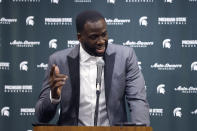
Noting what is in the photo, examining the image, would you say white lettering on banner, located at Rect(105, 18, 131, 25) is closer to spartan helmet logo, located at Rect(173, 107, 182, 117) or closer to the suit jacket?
spartan helmet logo, located at Rect(173, 107, 182, 117)

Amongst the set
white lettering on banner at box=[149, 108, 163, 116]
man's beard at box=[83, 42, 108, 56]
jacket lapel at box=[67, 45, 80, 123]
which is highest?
man's beard at box=[83, 42, 108, 56]

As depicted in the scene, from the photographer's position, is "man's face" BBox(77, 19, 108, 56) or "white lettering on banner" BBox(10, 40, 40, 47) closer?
"man's face" BBox(77, 19, 108, 56)

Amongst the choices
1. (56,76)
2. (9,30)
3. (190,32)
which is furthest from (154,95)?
(56,76)

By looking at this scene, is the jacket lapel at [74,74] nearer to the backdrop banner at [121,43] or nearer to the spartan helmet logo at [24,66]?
the backdrop banner at [121,43]

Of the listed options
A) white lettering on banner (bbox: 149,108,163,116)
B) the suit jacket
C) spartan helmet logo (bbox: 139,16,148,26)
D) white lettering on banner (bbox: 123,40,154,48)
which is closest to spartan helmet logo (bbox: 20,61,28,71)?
white lettering on banner (bbox: 123,40,154,48)

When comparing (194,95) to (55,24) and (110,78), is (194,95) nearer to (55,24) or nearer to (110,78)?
(55,24)

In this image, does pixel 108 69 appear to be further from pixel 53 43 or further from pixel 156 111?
pixel 53 43

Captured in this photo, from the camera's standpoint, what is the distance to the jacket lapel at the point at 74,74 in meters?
2.97

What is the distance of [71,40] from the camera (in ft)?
18.1

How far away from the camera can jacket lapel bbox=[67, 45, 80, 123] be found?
2.97 meters

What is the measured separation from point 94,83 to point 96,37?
348 millimetres

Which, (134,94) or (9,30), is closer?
(134,94)

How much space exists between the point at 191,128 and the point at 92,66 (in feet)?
8.77

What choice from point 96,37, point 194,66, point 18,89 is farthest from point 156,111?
point 96,37
